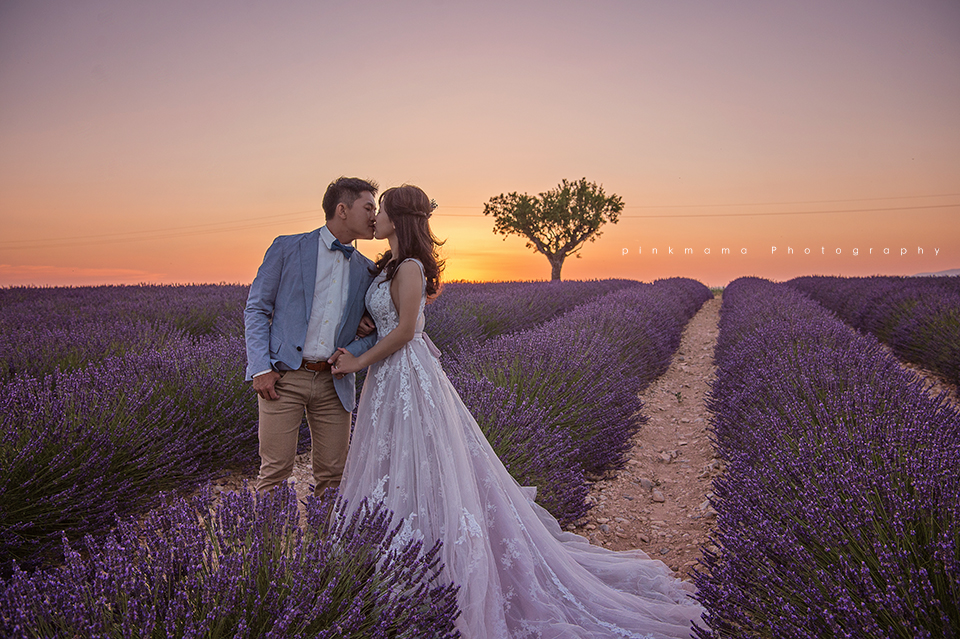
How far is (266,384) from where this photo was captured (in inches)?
76.3

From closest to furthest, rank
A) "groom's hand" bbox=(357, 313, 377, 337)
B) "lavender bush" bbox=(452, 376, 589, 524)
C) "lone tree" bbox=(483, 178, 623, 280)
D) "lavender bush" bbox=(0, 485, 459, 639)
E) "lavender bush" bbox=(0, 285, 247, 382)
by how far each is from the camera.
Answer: "lavender bush" bbox=(0, 485, 459, 639)
"groom's hand" bbox=(357, 313, 377, 337)
"lavender bush" bbox=(452, 376, 589, 524)
"lavender bush" bbox=(0, 285, 247, 382)
"lone tree" bbox=(483, 178, 623, 280)

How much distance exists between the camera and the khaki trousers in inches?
79.1

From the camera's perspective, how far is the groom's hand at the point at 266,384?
1932 millimetres

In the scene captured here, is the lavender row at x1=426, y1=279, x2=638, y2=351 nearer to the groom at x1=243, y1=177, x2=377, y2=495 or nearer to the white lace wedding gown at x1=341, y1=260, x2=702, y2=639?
the groom at x1=243, y1=177, x2=377, y2=495

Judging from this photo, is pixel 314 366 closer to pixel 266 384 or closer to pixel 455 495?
pixel 266 384

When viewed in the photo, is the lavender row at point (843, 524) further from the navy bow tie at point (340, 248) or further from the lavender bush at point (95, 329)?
the lavender bush at point (95, 329)

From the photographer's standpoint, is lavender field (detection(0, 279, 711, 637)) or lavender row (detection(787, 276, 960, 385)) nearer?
lavender field (detection(0, 279, 711, 637))

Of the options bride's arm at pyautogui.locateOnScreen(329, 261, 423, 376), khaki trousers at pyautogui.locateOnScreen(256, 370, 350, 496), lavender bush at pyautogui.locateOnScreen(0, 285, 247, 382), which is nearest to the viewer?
bride's arm at pyautogui.locateOnScreen(329, 261, 423, 376)

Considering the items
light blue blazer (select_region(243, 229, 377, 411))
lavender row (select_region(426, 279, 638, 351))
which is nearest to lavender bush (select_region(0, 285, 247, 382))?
light blue blazer (select_region(243, 229, 377, 411))

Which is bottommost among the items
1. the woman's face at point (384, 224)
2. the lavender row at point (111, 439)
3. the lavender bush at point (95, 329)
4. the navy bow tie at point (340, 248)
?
the lavender row at point (111, 439)

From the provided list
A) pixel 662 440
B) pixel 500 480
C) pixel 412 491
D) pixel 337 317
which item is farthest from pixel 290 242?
pixel 662 440

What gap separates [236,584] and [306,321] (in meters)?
1.04

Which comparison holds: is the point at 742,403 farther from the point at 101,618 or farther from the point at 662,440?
the point at 101,618

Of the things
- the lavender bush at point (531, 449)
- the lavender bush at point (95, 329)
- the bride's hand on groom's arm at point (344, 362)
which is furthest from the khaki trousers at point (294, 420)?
the lavender bush at point (95, 329)
